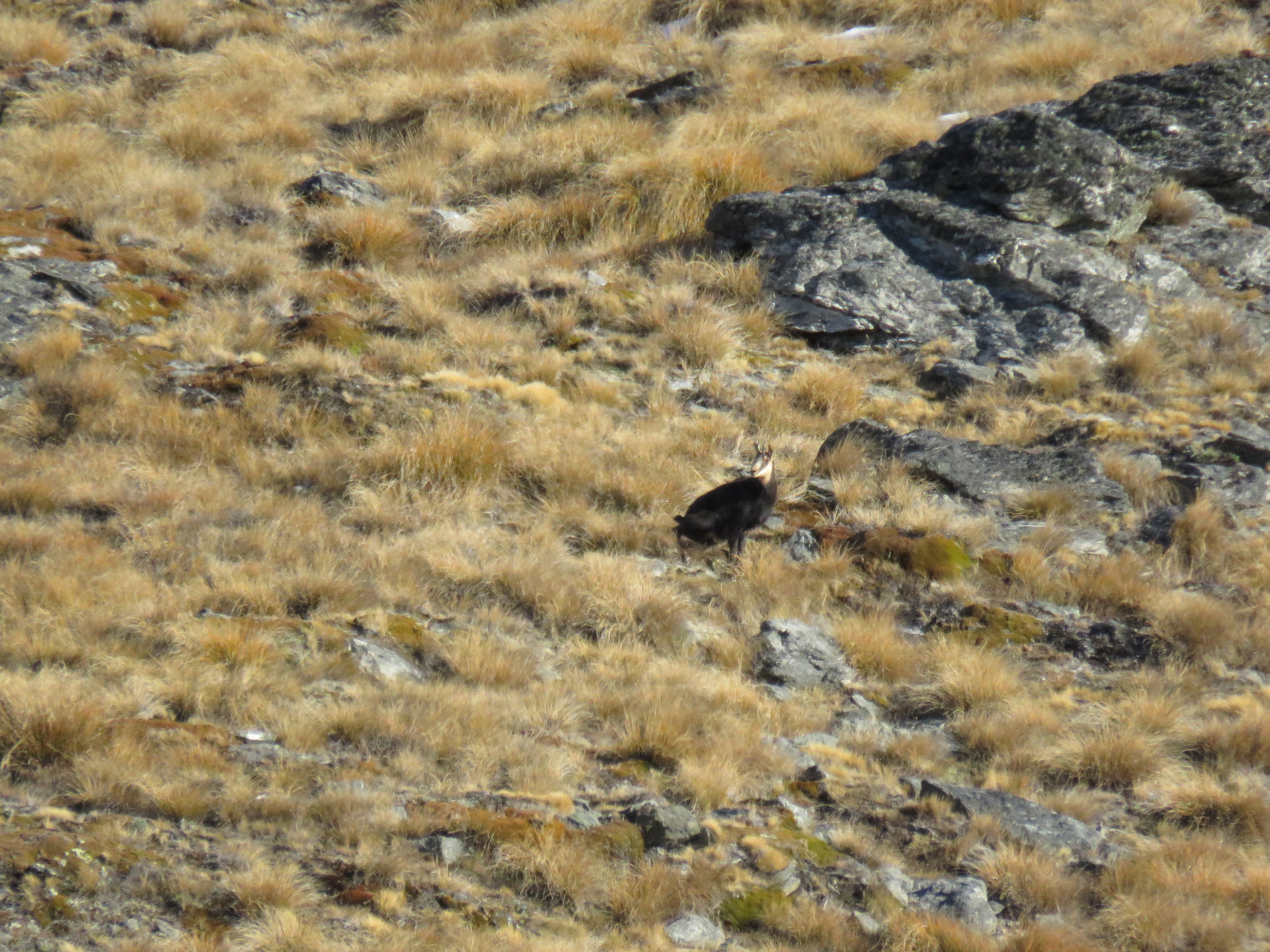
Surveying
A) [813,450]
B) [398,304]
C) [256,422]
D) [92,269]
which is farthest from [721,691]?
[92,269]

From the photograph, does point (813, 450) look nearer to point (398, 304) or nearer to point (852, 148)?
point (398, 304)

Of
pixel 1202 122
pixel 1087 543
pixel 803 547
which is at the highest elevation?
pixel 1202 122

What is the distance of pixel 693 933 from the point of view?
12.2 feet

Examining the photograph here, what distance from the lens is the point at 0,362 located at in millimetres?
7395

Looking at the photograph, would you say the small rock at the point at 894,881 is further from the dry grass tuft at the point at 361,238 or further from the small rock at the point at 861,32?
the small rock at the point at 861,32

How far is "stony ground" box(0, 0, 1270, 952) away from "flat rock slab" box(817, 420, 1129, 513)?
4cm

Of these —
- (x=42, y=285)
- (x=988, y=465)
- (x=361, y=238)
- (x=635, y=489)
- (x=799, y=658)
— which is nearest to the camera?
(x=799, y=658)

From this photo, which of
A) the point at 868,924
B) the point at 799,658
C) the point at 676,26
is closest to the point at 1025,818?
the point at 868,924

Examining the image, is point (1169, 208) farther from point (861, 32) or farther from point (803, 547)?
point (803, 547)

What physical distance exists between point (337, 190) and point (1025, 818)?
8680 mm

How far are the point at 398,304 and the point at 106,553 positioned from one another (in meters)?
3.94

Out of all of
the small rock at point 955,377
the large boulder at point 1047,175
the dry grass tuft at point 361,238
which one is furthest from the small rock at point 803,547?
the dry grass tuft at point 361,238

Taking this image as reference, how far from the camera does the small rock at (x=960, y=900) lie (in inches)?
152

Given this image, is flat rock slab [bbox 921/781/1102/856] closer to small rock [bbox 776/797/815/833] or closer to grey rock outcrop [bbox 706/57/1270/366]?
small rock [bbox 776/797/815/833]
